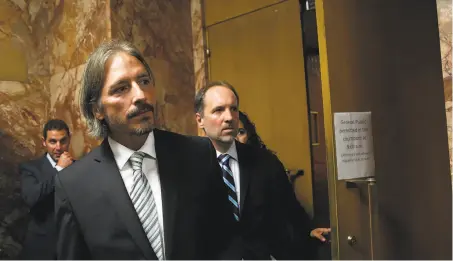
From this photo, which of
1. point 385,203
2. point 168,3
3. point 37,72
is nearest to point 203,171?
point 385,203

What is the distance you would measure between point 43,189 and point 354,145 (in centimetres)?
180

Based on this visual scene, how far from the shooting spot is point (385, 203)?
68.2 inches

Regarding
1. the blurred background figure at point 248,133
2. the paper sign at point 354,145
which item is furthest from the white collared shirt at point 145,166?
the blurred background figure at point 248,133

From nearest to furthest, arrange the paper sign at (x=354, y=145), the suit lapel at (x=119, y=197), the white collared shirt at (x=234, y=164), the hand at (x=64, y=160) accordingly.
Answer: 1. the suit lapel at (x=119, y=197)
2. the paper sign at (x=354, y=145)
3. the white collared shirt at (x=234, y=164)
4. the hand at (x=64, y=160)

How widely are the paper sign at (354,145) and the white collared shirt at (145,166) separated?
28.5 inches

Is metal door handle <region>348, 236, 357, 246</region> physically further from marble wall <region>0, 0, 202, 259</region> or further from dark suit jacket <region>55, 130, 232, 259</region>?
marble wall <region>0, 0, 202, 259</region>

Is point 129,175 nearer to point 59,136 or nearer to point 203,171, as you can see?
point 203,171

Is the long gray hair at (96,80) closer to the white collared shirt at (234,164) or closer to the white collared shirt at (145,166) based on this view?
the white collared shirt at (145,166)

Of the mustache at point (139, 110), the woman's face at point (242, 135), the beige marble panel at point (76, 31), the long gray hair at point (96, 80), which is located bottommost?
the woman's face at point (242, 135)

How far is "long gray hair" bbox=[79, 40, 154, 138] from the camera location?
121 cm

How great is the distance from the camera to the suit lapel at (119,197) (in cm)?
111

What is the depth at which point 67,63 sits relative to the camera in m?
2.95

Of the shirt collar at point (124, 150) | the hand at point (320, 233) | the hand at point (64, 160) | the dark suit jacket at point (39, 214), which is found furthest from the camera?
the hand at point (64, 160)

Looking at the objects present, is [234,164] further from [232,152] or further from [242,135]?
[242,135]
